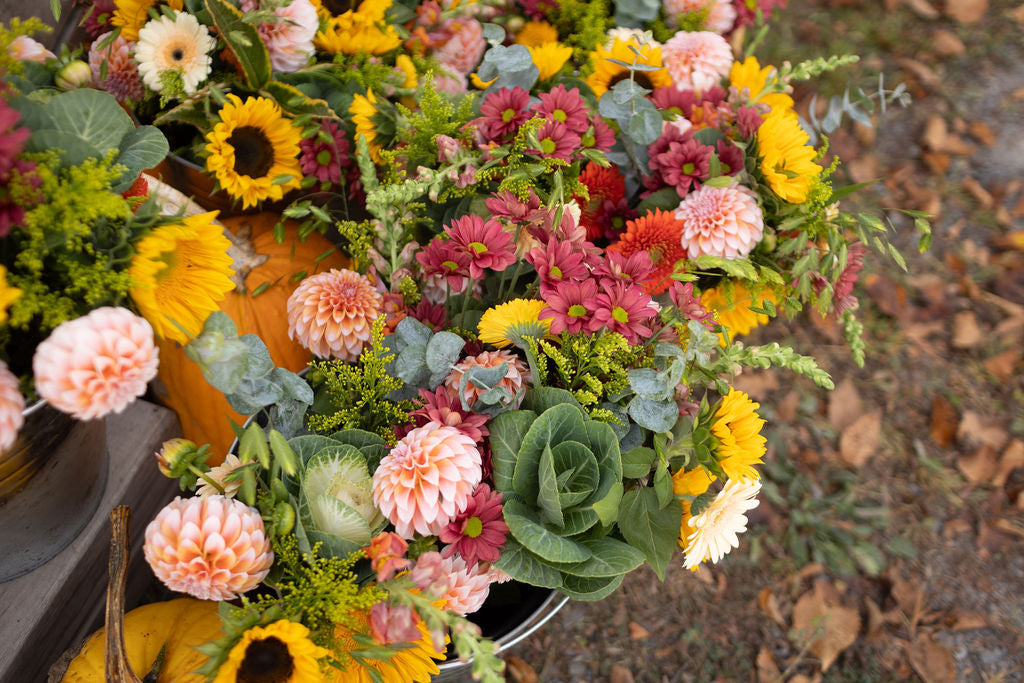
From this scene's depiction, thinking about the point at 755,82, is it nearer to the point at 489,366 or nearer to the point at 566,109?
the point at 566,109

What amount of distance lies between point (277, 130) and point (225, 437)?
426mm

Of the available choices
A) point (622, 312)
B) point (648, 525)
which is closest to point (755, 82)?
point (622, 312)

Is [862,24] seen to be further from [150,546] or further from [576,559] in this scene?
[150,546]

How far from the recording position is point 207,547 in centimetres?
52

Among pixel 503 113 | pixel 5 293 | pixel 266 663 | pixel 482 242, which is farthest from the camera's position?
pixel 503 113

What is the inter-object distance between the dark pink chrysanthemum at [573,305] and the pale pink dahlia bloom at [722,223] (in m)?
0.23

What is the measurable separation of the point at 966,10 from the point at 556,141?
1934 millimetres

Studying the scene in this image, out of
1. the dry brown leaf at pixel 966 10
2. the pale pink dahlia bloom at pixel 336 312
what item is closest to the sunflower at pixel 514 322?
the pale pink dahlia bloom at pixel 336 312

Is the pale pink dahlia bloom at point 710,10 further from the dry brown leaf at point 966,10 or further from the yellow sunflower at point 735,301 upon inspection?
the dry brown leaf at point 966,10

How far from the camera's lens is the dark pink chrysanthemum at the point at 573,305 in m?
0.62

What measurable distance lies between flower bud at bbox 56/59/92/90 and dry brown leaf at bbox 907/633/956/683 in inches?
59.5

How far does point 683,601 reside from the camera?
4.05 feet

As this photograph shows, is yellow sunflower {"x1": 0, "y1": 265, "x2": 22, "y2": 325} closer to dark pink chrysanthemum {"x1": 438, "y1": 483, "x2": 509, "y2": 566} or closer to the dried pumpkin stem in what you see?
the dried pumpkin stem

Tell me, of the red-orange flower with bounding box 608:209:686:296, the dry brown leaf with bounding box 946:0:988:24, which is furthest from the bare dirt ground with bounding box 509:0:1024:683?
the red-orange flower with bounding box 608:209:686:296
